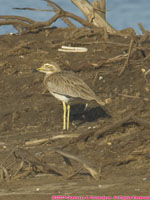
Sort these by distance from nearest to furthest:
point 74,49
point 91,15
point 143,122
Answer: point 143,122 → point 74,49 → point 91,15

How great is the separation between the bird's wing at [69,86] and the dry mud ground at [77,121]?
649 mm

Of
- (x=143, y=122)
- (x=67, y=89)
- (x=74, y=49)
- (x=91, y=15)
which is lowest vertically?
(x=143, y=122)

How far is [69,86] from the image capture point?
1109 cm

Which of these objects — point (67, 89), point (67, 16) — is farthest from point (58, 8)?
point (67, 89)

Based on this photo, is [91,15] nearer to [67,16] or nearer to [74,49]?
[67,16]

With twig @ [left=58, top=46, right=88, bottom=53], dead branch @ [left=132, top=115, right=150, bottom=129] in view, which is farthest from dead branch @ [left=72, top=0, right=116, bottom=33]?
dead branch @ [left=132, top=115, right=150, bottom=129]

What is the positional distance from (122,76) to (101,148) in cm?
472

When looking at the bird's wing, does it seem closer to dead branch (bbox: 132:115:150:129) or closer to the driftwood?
dead branch (bbox: 132:115:150:129)

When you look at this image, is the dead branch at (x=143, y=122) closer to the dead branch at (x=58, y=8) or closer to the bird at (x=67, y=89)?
the bird at (x=67, y=89)

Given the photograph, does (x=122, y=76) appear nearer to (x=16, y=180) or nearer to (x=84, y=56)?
(x=84, y=56)

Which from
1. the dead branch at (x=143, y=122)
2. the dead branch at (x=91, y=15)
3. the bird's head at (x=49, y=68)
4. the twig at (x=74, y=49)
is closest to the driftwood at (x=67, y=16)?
the dead branch at (x=91, y=15)

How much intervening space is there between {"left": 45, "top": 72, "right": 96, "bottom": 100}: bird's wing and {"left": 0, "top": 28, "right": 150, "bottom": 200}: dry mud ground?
65 centimetres

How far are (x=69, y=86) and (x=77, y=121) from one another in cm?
99

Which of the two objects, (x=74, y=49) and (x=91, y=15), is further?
(x=91, y=15)
